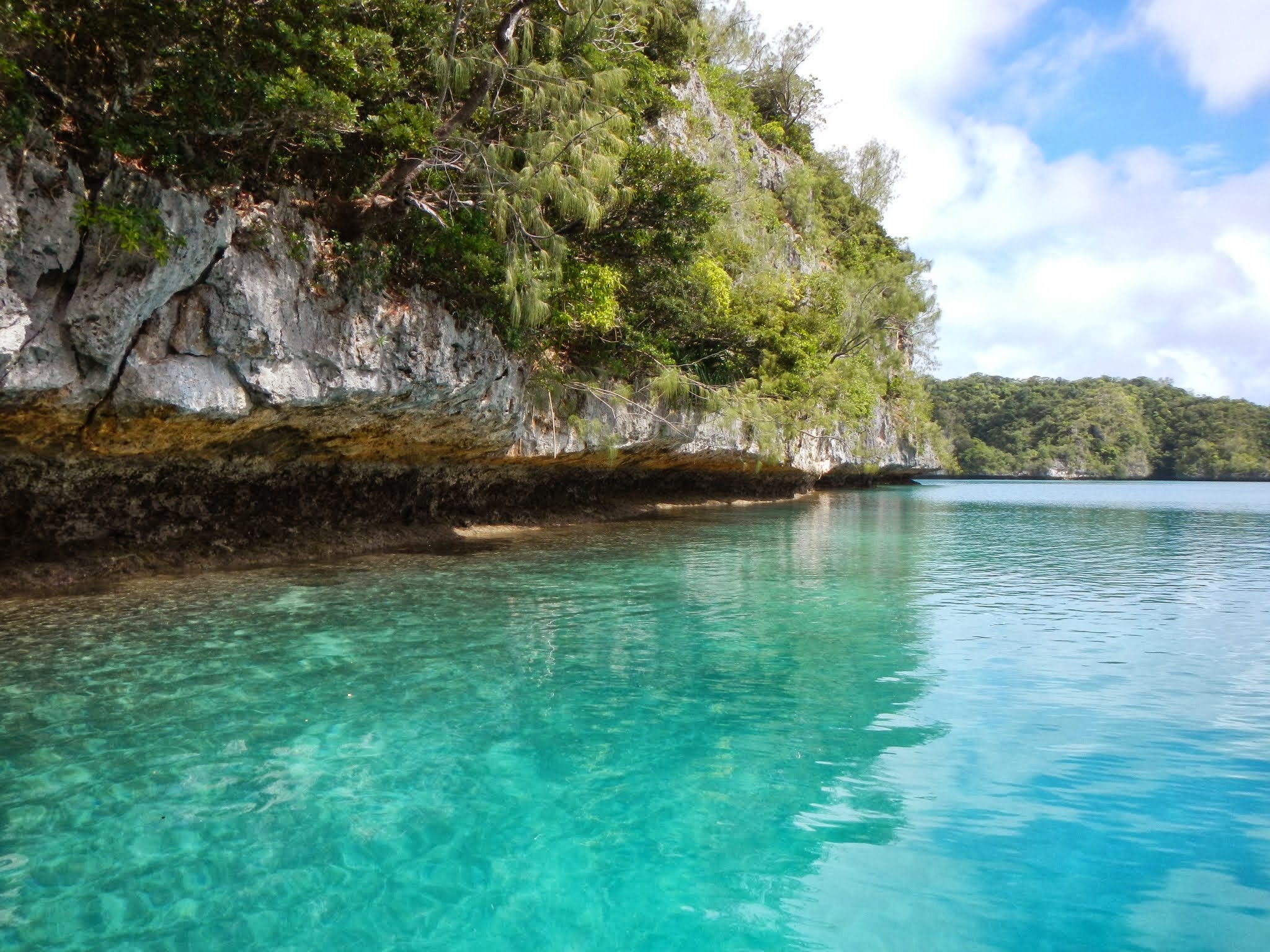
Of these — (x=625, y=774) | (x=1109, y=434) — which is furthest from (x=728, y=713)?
(x=1109, y=434)

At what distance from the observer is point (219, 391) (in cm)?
895

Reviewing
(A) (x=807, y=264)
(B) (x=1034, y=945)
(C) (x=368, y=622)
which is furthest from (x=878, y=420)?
(B) (x=1034, y=945)

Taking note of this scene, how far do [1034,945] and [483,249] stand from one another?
34.4 ft

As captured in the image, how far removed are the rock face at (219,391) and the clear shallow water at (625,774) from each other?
2015mm

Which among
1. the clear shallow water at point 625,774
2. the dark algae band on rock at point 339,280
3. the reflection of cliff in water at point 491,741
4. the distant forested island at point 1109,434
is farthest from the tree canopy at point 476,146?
the distant forested island at point 1109,434

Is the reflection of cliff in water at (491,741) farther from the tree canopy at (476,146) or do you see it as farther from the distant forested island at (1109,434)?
the distant forested island at (1109,434)

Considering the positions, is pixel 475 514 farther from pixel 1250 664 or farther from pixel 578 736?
pixel 1250 664

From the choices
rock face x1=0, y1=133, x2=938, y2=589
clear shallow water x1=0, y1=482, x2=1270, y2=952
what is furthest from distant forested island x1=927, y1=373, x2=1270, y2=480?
clear shallow water x1=0, y1=482, x2=1270, y2=952

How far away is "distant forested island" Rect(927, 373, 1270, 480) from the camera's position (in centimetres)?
8331

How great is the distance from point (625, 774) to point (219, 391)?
24.2 feet

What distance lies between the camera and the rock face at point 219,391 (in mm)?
7340

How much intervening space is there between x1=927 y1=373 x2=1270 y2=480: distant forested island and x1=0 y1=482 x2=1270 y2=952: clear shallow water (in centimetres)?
8249

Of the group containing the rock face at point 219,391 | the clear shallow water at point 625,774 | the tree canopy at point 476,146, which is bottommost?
the clear shallow water at point 625,774

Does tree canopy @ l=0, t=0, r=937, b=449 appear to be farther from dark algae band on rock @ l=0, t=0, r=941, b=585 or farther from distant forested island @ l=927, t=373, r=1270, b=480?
distant forested island @ l=927, t=373, r=1270, b=480
